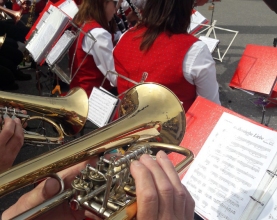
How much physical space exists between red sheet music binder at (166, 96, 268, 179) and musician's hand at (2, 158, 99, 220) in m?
0.32

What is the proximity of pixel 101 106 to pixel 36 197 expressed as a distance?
0.75 meters

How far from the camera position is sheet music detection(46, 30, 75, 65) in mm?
1761

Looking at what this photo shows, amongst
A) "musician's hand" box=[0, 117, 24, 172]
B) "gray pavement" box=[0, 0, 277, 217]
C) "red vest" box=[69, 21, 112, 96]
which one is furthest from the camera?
"gray pavement" box=[0, 0, 277, 217]

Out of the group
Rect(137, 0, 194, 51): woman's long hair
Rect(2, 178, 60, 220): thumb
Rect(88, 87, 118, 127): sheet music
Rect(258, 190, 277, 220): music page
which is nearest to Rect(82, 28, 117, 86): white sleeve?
Rect(88, 87, 118, 127): sheet music

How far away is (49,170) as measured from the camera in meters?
0.74

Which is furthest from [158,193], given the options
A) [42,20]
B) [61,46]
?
[42,20]

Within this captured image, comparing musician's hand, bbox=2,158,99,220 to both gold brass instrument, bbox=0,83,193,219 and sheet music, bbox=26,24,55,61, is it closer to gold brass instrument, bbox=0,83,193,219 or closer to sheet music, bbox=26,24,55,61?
gold brass instrument, bbox=0,83,193,219

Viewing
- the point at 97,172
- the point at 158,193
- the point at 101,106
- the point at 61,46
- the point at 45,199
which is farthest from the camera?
the point at 61,46

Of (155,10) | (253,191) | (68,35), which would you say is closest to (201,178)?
(253,191)

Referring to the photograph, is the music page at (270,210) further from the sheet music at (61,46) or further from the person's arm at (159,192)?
the sheet music at (61,46)

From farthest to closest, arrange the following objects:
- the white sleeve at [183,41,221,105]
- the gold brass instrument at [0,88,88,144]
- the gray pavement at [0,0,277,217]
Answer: the gray pavement at [0,0,277,217] → the white sleeve at [183,41,221,105] → the gold brass instrument at [0,88,88,144]

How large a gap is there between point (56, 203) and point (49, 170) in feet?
0.26

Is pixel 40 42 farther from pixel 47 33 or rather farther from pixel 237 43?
pixel 237 43

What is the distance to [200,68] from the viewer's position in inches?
54.2
